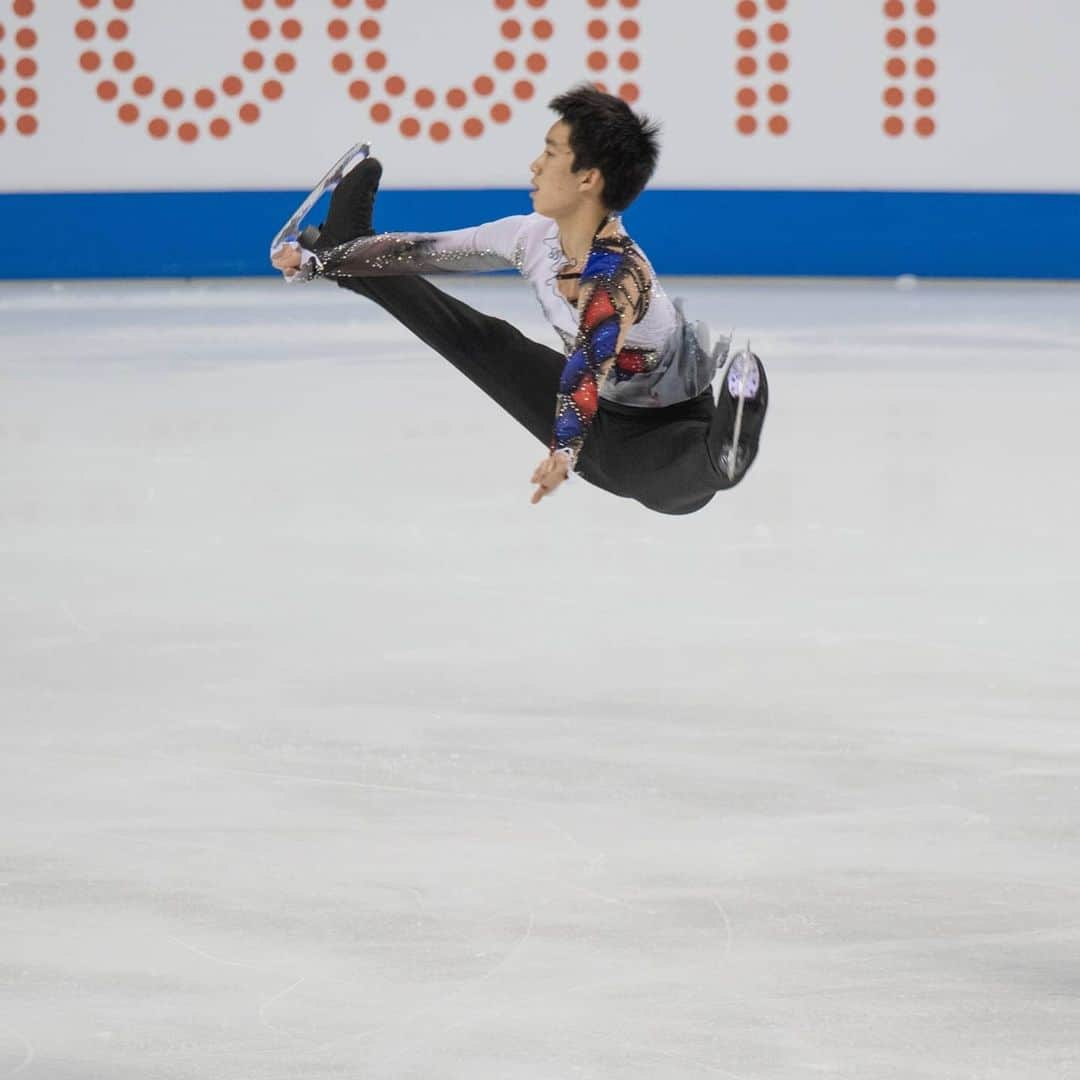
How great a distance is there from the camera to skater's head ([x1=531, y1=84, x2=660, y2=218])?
3.54m

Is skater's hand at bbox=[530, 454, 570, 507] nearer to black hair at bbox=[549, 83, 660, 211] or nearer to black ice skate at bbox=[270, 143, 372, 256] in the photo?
black hair at bbox=[549, 83, 660, 211]

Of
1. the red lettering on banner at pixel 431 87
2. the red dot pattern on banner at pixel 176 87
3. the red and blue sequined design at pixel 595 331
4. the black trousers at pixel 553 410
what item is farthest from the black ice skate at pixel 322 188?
the red dot pattern on banner at pixel 176 87

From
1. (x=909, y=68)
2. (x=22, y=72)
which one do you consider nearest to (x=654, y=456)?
(x=909, y=68)

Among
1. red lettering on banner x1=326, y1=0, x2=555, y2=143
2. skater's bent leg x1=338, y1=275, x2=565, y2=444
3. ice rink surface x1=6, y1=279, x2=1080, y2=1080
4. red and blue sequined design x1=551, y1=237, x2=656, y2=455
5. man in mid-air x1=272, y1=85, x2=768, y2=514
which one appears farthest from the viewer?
red lettering on banner x1=326, y1=0, x2=555, y2=143

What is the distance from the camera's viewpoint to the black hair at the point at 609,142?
139 inches

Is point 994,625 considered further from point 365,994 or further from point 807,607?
point 365,994

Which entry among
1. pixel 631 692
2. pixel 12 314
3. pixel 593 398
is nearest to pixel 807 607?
pixel 631 692

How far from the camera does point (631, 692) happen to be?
4059 millimetres

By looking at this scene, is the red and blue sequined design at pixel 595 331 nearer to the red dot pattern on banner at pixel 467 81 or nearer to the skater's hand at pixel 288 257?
the skater's hand at pixel 288 257

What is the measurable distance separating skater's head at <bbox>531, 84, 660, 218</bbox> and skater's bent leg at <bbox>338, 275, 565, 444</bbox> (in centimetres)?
33

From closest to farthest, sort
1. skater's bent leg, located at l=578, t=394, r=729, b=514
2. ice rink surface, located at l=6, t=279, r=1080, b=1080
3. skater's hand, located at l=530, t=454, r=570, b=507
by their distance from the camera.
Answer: ice rink surface, located at l=6, t=279, r=1080, b=1080 → skater's hand, located at l=530, t=454, r=570, b=507 → skater's bent leg, located at l=578, t=394, r=729, b=514

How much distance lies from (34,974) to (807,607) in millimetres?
2451

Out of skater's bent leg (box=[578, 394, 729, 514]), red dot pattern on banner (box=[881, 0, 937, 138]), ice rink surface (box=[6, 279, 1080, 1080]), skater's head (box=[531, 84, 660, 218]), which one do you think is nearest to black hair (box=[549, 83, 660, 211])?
skater's head (box=[531, 84, 660, 218])

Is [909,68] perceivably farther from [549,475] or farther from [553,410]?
[549,475]
